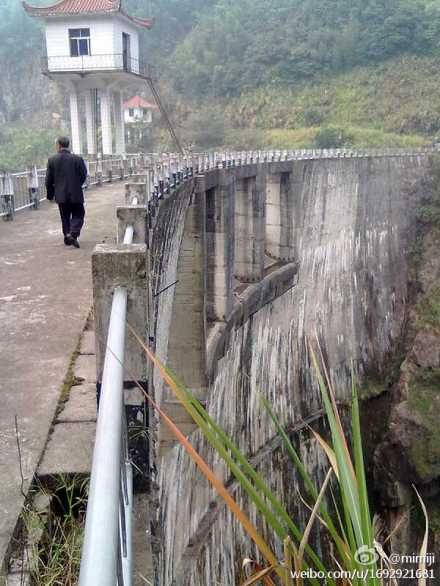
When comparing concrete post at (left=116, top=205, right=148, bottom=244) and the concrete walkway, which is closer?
A: the concrete walkway

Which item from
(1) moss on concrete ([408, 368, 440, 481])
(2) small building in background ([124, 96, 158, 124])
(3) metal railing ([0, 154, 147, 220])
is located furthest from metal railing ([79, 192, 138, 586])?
(2) small building in background ([124, 96, 158, 124])

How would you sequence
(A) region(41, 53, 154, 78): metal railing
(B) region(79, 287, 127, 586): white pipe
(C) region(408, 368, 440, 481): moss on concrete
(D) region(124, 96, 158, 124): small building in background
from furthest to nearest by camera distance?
(D) region(124, 96, 158, 124): small building in background, (A) region(41, 53, 154, 78): metal railing, (C) region(408, 368, 440, 481): moss on concrete, (B) region(79, 287, 127, 586): white pipe

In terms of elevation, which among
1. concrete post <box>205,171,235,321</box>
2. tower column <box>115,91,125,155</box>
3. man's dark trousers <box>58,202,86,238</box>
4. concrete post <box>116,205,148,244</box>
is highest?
tower column <box>115,91,125,155</box>

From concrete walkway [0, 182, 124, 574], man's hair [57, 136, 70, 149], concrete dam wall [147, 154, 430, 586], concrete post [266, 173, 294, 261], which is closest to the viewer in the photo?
concrete walkway [0, 182, 124, 574]

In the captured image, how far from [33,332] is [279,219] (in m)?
13.5

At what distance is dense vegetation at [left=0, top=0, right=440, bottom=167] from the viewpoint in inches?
1827

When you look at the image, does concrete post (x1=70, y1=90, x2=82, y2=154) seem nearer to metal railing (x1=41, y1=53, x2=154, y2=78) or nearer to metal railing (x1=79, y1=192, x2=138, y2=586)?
metal railing (x1=41, y1=53, x2=154, y2=78)

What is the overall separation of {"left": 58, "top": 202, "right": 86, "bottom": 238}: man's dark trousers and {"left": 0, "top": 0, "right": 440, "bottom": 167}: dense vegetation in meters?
36.3

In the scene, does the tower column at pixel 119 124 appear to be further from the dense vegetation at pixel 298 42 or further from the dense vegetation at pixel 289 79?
the dense vegetation at pixel 298 42

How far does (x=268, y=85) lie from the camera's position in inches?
2095

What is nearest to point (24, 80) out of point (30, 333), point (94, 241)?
point (94, 241)

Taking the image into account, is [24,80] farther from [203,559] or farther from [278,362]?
[203,559]

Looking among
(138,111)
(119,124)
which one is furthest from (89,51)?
(138,111)

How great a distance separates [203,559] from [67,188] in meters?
6.13
